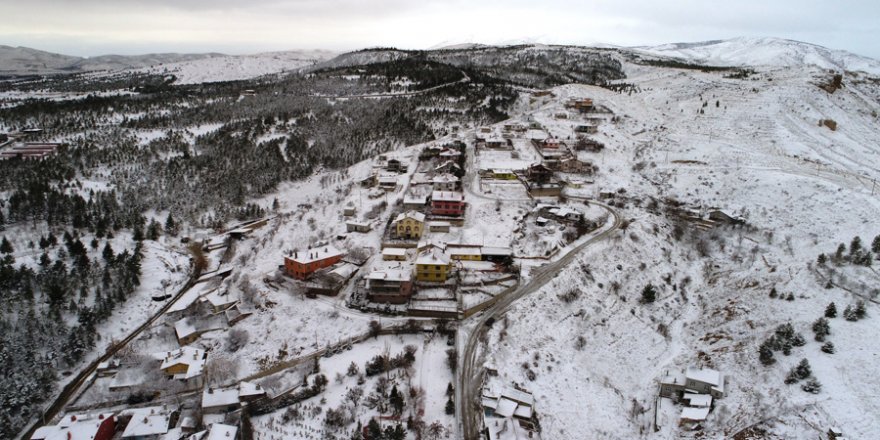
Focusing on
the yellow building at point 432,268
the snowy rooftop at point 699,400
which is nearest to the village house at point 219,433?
the yellow building at point 432,268

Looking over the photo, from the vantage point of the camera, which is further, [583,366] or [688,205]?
[688,205]

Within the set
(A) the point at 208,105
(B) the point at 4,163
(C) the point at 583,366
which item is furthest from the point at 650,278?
(A) the point at 208,105

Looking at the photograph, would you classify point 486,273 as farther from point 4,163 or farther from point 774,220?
point 4,163

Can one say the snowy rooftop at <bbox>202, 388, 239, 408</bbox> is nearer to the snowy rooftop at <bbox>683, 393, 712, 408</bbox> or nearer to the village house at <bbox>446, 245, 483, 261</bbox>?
the village house at <bbox>446, 245, 483, 261</bbox>


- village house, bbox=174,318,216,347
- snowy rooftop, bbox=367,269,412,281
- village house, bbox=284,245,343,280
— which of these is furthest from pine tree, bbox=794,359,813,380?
village house, bbox=174,318,216,347

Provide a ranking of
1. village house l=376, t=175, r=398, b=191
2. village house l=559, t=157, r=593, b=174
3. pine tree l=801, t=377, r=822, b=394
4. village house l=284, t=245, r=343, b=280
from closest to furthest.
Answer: pine tree l=801, t=377, r=822, b=394 < village house l=284, t=245, r=343, b=280 < village house l=376, t=175, r=398, b=191 < village house l=559, t=157, r=593, b=174

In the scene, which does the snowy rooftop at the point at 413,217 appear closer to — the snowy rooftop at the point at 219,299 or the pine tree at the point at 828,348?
the snowy rooftop at the point at 219,299
